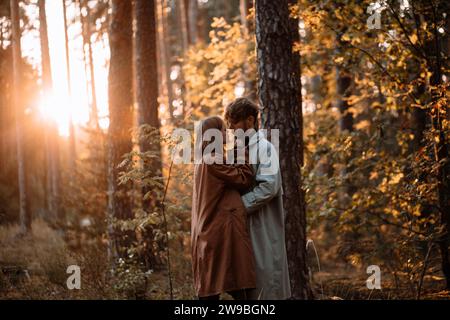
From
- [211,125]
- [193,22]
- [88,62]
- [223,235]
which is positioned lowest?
[223,235]

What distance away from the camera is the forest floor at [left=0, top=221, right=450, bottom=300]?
23.6 ft

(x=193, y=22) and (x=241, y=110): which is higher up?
(x=193, y=22)

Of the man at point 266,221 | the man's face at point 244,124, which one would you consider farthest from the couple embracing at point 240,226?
the man's face at point 244,124

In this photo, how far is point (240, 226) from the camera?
420cm

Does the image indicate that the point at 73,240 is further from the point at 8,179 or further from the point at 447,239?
the point at 447,239

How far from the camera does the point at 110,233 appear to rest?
841 cm

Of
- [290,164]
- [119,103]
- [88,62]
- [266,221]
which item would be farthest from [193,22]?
[266,221]

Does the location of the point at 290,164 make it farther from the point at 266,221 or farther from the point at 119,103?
the point at 119,103

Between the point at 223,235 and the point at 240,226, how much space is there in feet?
0.53

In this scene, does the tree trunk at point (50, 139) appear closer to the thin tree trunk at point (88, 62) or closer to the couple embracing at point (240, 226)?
the thin tree trunk at point (88, 62)

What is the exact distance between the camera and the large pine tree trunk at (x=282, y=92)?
567 cm

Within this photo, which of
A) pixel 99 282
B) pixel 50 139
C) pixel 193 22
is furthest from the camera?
pixel 193 22
